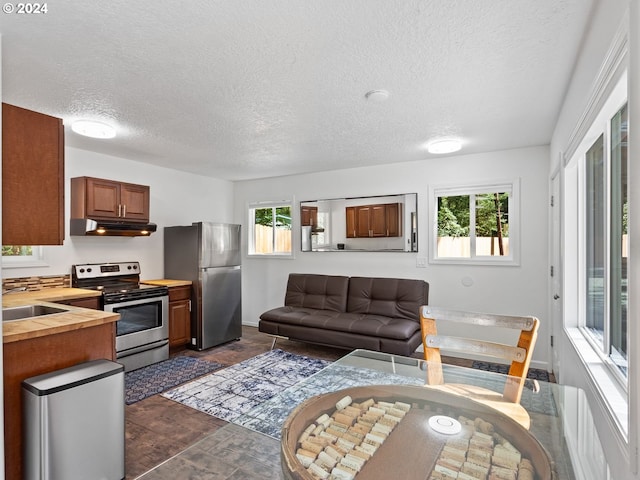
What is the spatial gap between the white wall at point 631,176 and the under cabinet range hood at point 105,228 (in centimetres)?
421

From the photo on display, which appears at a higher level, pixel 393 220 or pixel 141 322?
pixel 393 220

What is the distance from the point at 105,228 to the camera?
3.82 meters

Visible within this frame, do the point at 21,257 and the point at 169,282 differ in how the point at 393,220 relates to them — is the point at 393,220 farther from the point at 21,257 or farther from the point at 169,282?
the point at 21,257

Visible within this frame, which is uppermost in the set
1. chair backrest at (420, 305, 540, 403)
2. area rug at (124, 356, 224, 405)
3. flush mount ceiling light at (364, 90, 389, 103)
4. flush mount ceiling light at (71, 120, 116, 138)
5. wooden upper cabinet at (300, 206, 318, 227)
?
flush mount ceiling light at (364, 90, 389, 103)

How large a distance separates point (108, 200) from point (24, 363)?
2.55 m

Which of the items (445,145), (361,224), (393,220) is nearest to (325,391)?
(445,145)

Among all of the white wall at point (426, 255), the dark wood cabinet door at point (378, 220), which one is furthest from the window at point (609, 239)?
the dark wood cabinet door at point (378, 220)

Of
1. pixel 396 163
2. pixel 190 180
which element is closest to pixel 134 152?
pixel 190 180

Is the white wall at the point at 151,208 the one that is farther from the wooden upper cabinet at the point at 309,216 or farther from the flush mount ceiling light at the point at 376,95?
the flush mount ceiling light at the point at 376,95

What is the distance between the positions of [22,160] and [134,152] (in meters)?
2.27

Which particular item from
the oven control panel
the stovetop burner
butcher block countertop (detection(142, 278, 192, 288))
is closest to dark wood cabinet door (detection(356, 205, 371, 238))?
butcher block countertop (detection(142, 278, 192, 288))

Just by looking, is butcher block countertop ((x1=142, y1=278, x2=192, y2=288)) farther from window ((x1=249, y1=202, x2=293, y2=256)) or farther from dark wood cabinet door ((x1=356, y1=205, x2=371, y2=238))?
dark wood cabinet door ((x1=356, y1=205, x2=371, y2=238))

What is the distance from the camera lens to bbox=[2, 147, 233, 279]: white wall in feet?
12.6

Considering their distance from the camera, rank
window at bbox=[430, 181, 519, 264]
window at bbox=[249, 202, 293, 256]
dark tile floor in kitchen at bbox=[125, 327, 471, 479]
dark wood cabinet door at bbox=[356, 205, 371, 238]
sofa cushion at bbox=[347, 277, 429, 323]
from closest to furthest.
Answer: dark tile floor in kitchen at bbox=[125, 327, 471, 479] < window at bbox=[430, 181, 519, 264] < sofa cushion at bbox=[347, 277, 429, 323] < dark wood cabinet door at bbox=[356, 205, 371, 238] < window at bbox=[249, 202, 293, 256]
